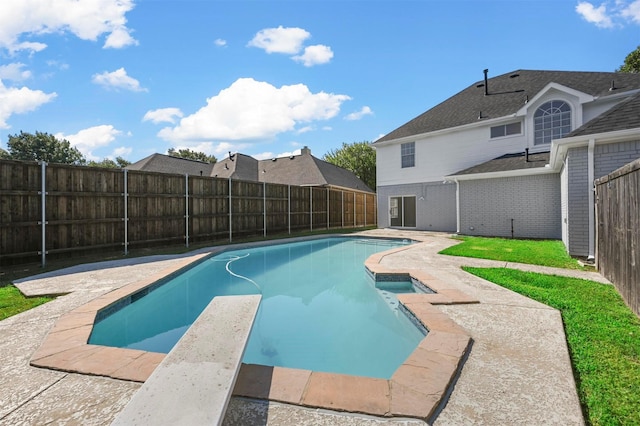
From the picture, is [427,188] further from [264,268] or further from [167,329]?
[167,329]

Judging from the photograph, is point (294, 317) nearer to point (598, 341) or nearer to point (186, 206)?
point (598, 341)

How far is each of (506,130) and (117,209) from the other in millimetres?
15842

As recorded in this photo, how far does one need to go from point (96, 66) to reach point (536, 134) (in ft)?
59.6

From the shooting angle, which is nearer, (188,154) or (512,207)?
(512,207)

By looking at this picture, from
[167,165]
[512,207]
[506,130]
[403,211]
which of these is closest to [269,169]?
[167,165]

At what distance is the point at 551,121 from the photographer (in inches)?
506

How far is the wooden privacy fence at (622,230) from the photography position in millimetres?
3637

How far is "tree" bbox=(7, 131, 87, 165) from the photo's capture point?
128ft

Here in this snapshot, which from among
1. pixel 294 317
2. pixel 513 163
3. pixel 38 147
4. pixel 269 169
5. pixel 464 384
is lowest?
pixel 294 317

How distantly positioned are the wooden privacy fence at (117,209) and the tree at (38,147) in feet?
139

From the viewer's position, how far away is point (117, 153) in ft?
172

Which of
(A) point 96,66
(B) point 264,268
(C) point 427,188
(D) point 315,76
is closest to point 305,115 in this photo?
(D) point 315,76

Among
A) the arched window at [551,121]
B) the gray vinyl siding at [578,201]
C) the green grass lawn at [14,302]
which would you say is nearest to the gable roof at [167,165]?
the green grass lawn at [14,302]

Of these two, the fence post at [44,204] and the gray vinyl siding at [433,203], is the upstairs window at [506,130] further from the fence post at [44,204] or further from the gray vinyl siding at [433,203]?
the fence post at [44,204]
